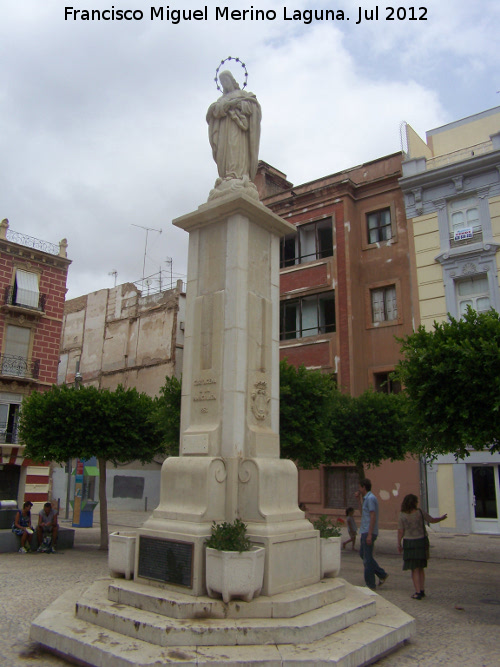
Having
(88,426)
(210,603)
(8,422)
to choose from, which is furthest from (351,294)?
(210,603)

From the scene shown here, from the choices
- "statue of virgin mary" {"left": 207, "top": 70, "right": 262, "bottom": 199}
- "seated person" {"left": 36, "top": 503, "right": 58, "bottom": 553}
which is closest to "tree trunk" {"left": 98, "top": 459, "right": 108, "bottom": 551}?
"seated person" {"left": 36, "top": 503, "right": 58, "bottom": 553}

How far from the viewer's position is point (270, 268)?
8023 mm

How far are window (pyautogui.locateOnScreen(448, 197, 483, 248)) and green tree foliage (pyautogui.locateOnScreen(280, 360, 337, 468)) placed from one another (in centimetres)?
1040

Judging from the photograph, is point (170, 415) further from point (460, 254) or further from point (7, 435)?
point (7, 435)

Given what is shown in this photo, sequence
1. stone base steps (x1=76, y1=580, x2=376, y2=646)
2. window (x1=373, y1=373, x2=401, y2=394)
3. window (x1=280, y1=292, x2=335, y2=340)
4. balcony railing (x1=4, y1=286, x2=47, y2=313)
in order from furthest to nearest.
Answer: balcony railing (x1=4, y1=286, x2=47, y2=313) → window (x1=280, y1=292, x2=335, y2=340) → window (x1=373, y1=373, x2=401, y2=394) → stone base steps (x1=76, y1=580, x2=376, y2=646)

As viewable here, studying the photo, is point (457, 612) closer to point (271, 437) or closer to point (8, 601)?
point (271, 437)

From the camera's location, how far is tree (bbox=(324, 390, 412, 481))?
16406 millimetres

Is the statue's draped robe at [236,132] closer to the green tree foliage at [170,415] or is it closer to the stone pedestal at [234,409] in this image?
the stone pedestal at [234,409]

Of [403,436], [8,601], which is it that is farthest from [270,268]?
[403,436]

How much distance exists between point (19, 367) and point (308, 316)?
14872 mm

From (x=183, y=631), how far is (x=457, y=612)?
470 cm

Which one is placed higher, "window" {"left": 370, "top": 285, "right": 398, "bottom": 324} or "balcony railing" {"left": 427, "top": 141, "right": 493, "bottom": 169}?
"balcony railing" {"left": 427, "top": 141, "right": 493, "bottom": 169}

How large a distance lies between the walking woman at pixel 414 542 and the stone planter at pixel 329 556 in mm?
1807

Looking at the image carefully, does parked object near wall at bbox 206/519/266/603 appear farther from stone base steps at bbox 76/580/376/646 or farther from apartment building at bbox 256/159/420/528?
apartment building at bbox 256/159/420/528
